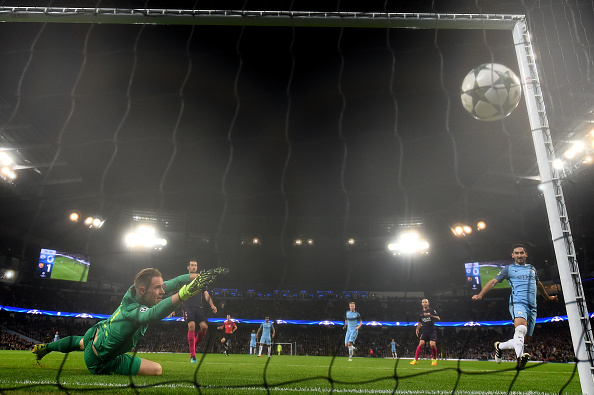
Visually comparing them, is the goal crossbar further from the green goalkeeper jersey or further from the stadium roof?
the green goalkeeper jersey

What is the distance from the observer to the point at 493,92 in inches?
178

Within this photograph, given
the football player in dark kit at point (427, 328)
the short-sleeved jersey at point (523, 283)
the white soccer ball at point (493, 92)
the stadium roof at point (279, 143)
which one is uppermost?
the stadium roof at point (279, 143)

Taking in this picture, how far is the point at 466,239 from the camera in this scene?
29.8 metres

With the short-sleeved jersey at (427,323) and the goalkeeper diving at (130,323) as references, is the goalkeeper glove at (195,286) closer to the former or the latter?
the goalkeeper diving at (130,323)

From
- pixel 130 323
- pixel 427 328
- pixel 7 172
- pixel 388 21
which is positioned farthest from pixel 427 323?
pixel 7 172

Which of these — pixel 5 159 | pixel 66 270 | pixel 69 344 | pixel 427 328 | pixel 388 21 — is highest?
pixel 5 159

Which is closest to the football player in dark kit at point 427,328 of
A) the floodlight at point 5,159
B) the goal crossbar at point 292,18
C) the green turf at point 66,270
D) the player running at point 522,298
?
the player running at point 522,298

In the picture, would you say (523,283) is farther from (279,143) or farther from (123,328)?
(279,143)

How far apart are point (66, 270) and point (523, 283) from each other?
32.5 meters

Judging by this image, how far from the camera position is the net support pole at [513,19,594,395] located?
→ 128 inches

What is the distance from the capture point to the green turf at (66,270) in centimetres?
2933

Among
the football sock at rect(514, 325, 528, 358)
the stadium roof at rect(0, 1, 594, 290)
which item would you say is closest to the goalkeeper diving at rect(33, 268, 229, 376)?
the stadium roof at rect(0, 1, 594, 290)

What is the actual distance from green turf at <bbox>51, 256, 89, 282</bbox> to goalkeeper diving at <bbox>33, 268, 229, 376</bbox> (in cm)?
2892

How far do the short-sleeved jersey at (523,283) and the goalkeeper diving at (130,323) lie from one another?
4.37 metres
